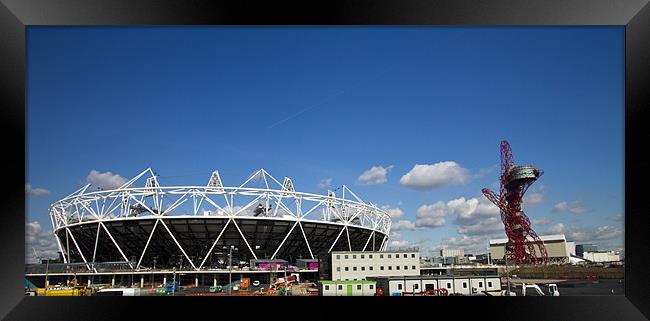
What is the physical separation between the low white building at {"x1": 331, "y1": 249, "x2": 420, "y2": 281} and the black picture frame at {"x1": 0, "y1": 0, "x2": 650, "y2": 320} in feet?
58.3

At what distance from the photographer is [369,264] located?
25.1m

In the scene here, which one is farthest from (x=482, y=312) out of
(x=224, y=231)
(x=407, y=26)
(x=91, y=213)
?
(x=91, y=213)

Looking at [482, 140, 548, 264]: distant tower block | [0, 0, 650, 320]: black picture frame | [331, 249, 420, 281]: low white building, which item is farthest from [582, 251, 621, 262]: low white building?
[0, 0, 650, 320]: black picture frame

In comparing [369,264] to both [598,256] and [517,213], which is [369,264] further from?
[598,256]

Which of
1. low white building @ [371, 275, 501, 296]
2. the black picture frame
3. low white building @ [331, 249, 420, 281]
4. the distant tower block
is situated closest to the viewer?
the black picture frame

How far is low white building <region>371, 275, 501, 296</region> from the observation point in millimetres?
17812

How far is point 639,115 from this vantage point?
6.28 meters

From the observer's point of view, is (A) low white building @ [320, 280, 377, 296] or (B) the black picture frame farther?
(A) low white building @ [320, 280, 377, 296]

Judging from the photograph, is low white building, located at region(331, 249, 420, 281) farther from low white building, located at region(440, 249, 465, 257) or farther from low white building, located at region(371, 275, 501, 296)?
low white building, located at region(440, 249, 465, 257)
